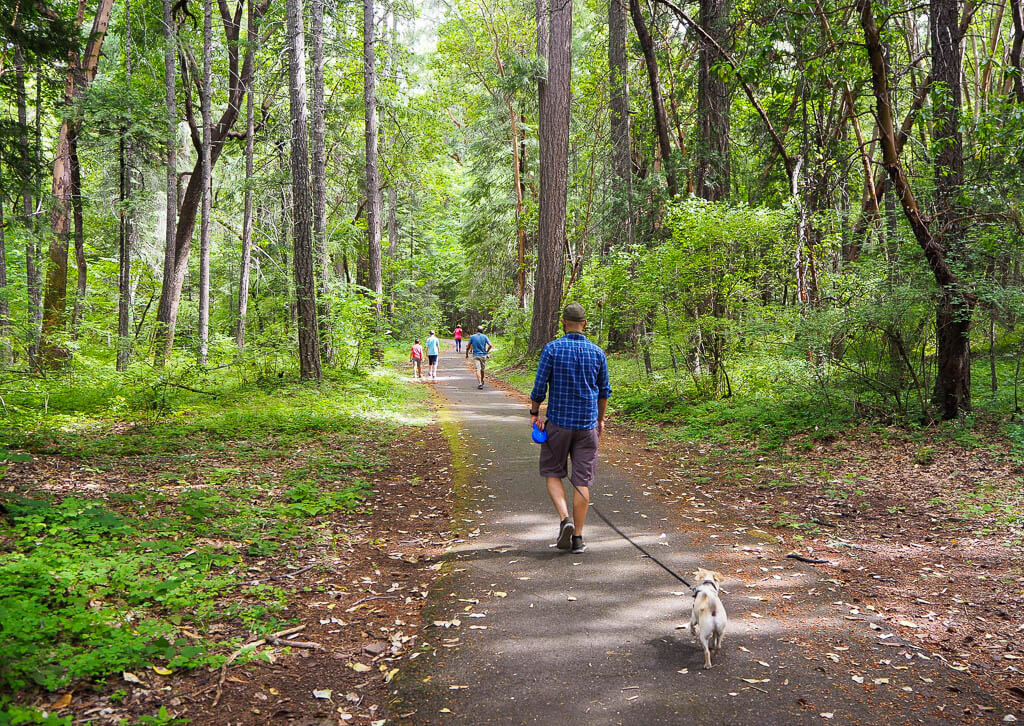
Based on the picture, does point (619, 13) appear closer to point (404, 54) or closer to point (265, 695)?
point (404, 54)

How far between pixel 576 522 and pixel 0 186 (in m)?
9.23

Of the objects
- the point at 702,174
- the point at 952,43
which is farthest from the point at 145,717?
the point at 702,174

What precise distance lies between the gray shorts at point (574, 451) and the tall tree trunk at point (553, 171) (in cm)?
1356

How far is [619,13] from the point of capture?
57.5 feet

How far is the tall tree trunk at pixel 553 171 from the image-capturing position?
55.9ft

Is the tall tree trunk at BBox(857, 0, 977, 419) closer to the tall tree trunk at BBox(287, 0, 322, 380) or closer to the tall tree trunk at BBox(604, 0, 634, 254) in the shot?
the tall tree trunk at BBox(604, 0, 634, 254)

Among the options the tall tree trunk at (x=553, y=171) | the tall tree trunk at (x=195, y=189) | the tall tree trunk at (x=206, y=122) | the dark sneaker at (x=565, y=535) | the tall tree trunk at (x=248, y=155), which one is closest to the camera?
the dark sneaker at (x=565, y=535)

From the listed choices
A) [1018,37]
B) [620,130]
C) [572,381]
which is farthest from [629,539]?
[620,130]

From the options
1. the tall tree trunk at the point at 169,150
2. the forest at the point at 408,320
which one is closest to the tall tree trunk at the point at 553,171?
the forest at the point at 408,320

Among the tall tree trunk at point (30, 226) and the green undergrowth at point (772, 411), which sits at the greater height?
the tall tree trunk at point (30, 226)

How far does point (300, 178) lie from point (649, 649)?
13030mm

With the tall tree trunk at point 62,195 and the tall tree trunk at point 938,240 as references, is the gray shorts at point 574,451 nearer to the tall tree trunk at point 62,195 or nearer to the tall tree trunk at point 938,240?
the tall tree trunk at point 938,240

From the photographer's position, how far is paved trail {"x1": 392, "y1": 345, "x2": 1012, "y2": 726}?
3.08m

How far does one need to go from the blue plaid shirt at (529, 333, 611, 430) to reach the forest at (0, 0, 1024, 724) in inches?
70.2
